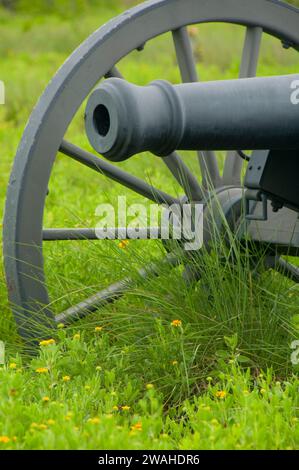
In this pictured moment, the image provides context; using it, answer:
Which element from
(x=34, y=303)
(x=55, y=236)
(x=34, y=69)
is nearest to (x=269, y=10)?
(x=55, y=236)

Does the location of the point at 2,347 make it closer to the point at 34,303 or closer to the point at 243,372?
the point at 34,303

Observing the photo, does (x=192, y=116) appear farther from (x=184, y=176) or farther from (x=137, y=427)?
(x=184, y=176)

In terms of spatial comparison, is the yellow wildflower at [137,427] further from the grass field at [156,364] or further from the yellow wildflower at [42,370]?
the yellow wildflower at [42,370]

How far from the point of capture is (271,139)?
297cm

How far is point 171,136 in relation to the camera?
272 centimetres

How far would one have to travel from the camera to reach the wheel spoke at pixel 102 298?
135 inches

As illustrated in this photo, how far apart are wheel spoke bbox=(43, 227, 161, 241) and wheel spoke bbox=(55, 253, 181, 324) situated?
13cm

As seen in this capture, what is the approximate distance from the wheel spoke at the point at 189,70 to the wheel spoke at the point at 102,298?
1.32 feet

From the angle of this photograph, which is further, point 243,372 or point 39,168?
point 39,168

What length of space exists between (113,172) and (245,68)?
0.72 meters

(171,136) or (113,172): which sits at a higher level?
(113,172)

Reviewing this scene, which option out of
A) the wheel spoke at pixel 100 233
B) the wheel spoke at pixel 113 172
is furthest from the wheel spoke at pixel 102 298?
the wheel spoke at pixel 113 172

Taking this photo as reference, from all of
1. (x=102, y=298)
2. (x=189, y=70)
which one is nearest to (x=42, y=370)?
(x=102, y=298)

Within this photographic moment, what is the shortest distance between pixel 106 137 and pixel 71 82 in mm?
753
